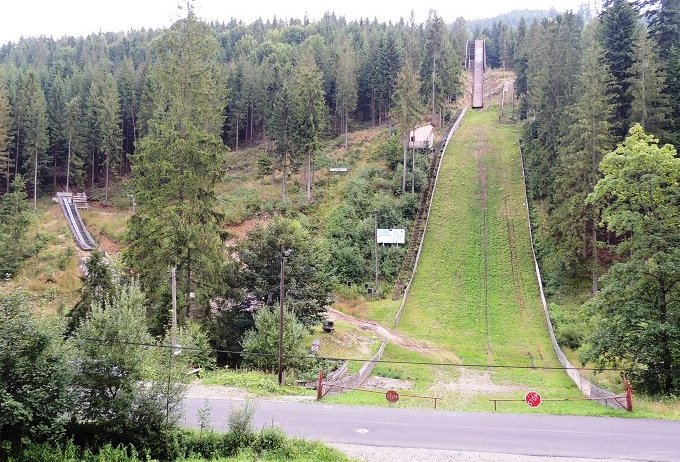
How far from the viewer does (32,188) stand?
2447 inches

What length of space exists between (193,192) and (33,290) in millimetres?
19149

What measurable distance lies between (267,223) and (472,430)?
84.0ft

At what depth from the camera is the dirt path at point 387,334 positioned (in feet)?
105

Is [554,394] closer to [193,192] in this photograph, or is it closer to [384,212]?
[193,192]

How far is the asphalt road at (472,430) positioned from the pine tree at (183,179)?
875 centimetres

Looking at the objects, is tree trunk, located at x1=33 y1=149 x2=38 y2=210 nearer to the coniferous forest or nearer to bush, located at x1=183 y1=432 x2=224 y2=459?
the coniferous forest

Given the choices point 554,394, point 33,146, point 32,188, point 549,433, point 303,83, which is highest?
point 303,83

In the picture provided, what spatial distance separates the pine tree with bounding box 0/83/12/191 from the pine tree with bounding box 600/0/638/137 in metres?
56.8

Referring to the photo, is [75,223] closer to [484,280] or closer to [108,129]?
[108,129]

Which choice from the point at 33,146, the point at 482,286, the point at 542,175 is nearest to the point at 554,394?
the point at 482,286

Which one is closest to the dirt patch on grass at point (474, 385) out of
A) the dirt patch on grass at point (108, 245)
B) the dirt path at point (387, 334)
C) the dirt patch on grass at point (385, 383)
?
the dirt patch on grass at point (385, 383)

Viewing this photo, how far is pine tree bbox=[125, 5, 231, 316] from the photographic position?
→ 27.3 meters

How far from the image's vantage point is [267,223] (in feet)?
132

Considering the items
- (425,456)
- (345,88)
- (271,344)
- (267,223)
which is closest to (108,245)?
(267,223)
